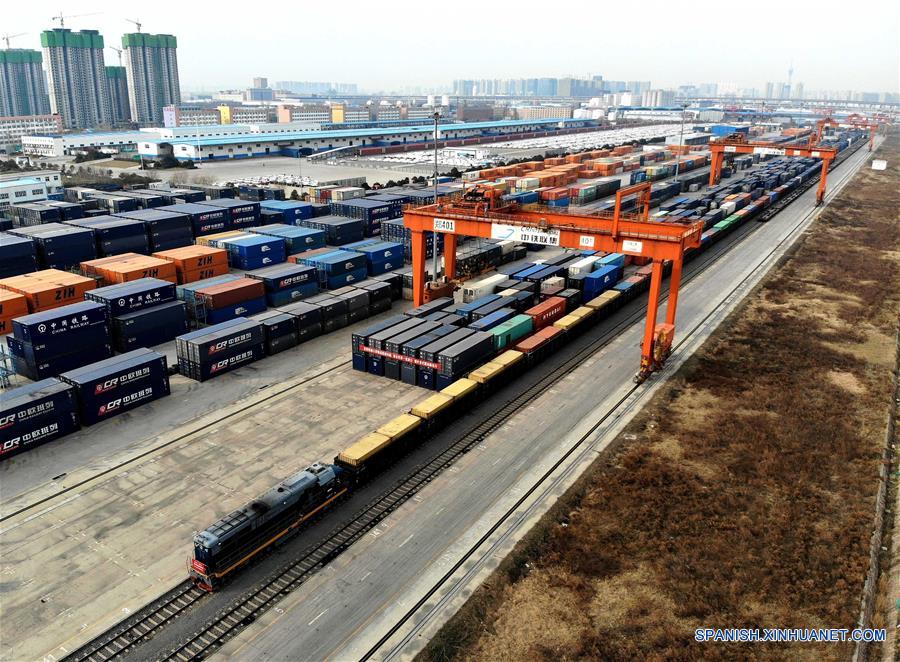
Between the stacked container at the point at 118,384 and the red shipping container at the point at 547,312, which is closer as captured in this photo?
the stacked container at the point at 118,384

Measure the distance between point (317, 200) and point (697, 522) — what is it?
250ft

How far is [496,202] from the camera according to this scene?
4359 centimetres

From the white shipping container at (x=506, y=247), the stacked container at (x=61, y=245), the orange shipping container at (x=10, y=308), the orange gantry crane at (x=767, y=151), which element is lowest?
the orange shipping container at (x=10, y=308)

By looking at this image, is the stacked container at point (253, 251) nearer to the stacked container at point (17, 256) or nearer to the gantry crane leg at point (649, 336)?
the stacked container at point (17, 256)

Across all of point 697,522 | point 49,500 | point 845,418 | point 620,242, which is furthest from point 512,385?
point 49,500

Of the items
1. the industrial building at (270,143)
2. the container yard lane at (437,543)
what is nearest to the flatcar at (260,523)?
the container yard lane at (437,543)

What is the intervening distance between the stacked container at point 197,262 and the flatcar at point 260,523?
30.9m

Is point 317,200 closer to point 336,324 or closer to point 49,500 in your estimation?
point 336,324

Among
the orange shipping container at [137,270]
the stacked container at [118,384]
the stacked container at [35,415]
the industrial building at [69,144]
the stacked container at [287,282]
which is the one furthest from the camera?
the industrial building at [69,144]

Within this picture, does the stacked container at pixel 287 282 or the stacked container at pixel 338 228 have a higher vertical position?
the stacked container at pixel 338 228

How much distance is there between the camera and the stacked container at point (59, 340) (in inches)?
1371

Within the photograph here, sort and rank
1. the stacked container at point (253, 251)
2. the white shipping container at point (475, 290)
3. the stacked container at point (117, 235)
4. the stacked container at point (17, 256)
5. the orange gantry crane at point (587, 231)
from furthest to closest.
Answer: the stacked container at point (117, 235)
the stacked container at point (253, 251)
the stacked container at point (17, 256)
the white shipping container at point (475, 290)
the orange gantry crane at point (587, 231)

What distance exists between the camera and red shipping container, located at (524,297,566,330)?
1655 inches

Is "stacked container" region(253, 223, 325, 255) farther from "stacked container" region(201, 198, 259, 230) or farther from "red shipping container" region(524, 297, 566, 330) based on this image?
"red shipping container" region(524, 297, 566, 330)
